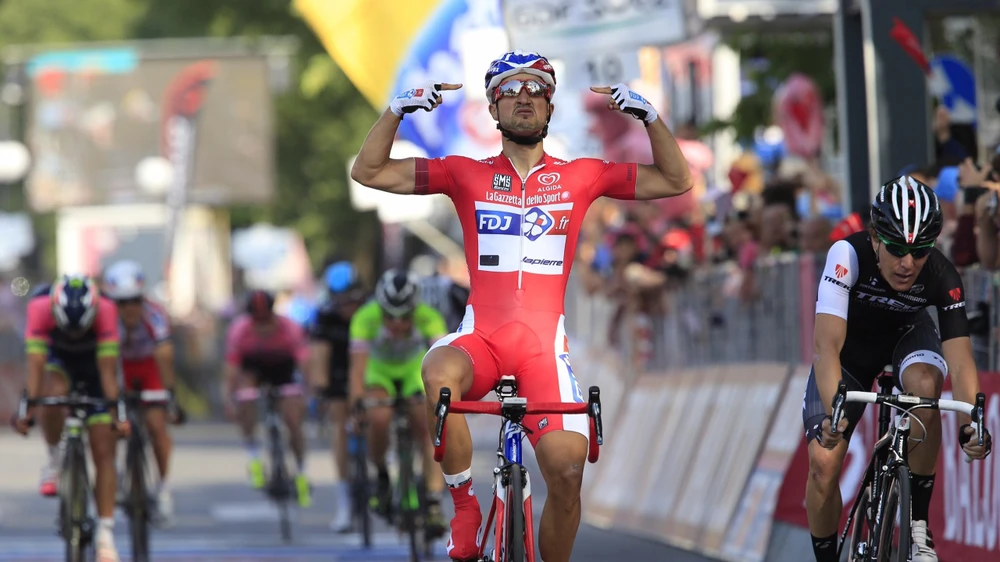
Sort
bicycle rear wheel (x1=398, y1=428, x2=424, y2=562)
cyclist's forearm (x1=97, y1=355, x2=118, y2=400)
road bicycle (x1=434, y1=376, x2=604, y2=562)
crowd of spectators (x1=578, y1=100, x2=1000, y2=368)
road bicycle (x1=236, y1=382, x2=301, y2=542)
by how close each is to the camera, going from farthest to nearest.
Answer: road bicycle (x1=236, y1=382, x2=301, y2=542), bicycle rear wheel (x1=398, y1=428, x2=424, y2=562), cyclist's forearm (x1=97, y1=355, x2=118, y2=400), crowd of spectators (x1=578, y1=100, x2=1000, y2=368), road bicycle (x1=434, y1=376, x2=604, y2=562)

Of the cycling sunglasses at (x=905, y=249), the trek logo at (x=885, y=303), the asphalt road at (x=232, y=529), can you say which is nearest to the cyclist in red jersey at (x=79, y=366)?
the asphalt road at (x=232, y=529)

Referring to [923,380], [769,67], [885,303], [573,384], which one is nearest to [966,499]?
[923,380]

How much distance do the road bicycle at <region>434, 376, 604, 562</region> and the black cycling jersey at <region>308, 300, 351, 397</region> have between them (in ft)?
33.7

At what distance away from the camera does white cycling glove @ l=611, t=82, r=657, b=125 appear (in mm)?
9047

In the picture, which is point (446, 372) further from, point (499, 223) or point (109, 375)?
point (109, 375)

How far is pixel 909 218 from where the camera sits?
8.76m

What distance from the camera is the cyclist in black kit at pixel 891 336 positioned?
8.81 meters

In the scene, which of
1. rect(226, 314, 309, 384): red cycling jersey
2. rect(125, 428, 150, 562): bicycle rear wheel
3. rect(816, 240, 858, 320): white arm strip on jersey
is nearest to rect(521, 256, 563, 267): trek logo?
rect(816, 240, 858, 320): white arm strip on jersey

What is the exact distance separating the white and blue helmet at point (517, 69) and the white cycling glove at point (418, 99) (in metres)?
0.23

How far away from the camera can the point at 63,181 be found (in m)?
56.9

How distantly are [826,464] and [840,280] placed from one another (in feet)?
2.57

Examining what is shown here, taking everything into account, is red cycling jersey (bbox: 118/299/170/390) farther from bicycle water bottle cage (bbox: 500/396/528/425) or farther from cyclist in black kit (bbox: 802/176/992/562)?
bicycle water bottle cage (bbox: 500/396/528/425)

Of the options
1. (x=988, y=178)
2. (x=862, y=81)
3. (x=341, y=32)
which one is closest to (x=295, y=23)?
(x=341, y=32)

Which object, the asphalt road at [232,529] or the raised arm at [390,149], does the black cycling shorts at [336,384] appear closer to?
the asphalt road at [232,529]
